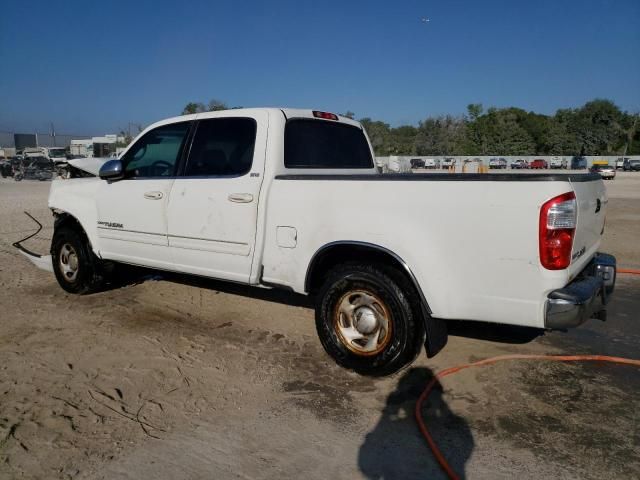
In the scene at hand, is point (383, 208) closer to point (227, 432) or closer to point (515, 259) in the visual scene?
point (515, 259)

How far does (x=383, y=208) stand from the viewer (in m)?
3.32

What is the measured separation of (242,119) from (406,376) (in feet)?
8.39

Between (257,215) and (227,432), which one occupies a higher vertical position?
(257,215)

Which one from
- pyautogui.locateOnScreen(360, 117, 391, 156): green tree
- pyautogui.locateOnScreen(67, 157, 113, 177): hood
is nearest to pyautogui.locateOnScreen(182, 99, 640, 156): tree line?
pyautogui.locateOnScreen(360, 117, 391, 156): green tree

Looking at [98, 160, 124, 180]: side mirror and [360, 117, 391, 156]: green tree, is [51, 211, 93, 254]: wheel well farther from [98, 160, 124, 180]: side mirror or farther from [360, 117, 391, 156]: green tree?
[360, 117, 391, 156]: green tree

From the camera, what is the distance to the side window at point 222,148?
4.23m

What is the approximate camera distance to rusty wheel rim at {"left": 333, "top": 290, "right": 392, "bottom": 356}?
3.56m

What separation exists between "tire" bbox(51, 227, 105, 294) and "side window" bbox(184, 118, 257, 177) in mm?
1864

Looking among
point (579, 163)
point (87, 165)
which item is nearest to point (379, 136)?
point (579, 163)

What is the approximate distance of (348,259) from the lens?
378 centimetres

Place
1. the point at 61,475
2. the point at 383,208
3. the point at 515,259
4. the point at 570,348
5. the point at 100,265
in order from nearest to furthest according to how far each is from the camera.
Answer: the point at 61,475, the point at 515,259, the point at 383,208, the point at 570,348, the point at 100,265

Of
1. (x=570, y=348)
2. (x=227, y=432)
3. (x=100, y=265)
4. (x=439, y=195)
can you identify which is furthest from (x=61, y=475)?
(x=570, y=348)

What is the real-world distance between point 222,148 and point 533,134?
9701 cm

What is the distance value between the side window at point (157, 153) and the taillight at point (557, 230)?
3.29 m
